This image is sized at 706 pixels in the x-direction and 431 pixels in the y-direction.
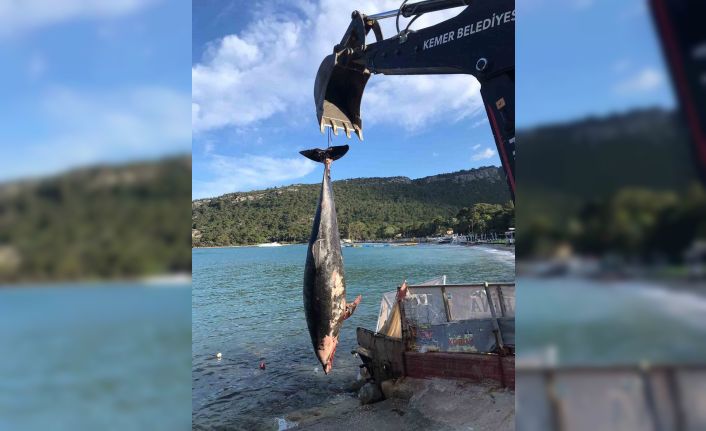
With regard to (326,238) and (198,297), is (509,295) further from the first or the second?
(198,297)

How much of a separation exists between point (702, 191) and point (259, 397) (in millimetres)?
11604

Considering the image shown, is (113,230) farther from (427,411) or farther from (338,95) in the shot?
(427,411)

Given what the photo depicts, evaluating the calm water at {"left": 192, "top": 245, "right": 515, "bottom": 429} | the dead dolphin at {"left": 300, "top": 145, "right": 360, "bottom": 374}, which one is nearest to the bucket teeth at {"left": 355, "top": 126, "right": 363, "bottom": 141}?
the dead dolphin at {"left": 300, "top": 145, "right": 360, "bottom": 374}

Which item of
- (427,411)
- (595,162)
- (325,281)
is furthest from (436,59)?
(427,411)

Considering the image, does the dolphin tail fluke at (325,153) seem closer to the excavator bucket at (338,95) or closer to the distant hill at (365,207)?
the excavator bucket at (338,95)

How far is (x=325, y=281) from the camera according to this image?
13.9 ft

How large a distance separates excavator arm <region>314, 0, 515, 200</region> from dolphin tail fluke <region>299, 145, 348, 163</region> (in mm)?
471

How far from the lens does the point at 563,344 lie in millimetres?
1009

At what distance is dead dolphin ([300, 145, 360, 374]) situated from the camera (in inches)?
167

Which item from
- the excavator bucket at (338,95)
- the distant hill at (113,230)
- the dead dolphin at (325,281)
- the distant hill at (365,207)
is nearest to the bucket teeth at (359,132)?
the excavator bucket at (338,95)

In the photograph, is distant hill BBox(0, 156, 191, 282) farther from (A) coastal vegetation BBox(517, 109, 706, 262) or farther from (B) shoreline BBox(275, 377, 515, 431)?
(B) shoreline BBox(275, 377, 515, 431)

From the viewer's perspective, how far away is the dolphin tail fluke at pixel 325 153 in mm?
4812

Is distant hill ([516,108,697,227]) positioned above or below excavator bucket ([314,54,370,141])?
below

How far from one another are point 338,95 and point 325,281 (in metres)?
2.43
